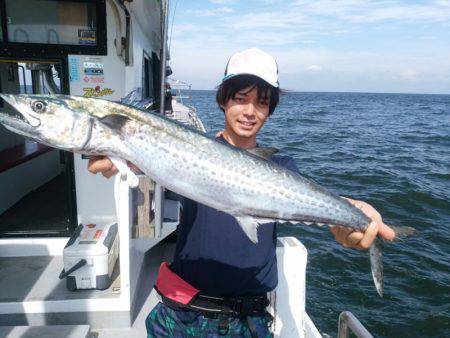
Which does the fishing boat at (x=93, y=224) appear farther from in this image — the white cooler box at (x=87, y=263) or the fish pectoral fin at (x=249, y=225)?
the fish pectoral fin at (x=249, y=225)

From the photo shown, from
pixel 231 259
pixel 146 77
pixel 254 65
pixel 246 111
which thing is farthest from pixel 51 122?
pixel 146 77

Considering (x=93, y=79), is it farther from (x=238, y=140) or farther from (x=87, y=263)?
(x=238, y=140)

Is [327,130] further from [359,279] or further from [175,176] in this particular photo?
[175,176]

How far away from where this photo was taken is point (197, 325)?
108 inches

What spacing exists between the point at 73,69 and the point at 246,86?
3563 millimetres

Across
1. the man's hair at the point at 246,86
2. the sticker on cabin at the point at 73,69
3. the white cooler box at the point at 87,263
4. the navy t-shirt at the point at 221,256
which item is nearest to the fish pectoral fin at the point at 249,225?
the navy t-shirt at the point at 221,256

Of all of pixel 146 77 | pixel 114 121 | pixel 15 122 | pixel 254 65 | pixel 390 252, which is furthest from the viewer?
pixel 390 252

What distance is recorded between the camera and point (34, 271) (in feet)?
16.8

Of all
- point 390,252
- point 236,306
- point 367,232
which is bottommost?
point 390,252

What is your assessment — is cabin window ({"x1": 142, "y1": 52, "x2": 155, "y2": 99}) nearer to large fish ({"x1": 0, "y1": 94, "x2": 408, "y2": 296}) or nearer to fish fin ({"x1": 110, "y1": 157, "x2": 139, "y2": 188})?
large fish ({"x1": 0, "y1": 94, "x2": 408, "y2": 296})

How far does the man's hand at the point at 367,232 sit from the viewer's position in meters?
2.80

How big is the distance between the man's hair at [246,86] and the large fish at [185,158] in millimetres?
418

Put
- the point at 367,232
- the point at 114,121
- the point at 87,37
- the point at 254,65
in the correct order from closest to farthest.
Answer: the point at 114,121, the point at 254,65, the point at 367,232, the point at 87,37

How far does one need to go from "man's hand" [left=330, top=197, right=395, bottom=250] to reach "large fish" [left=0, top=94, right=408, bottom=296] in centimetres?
6
